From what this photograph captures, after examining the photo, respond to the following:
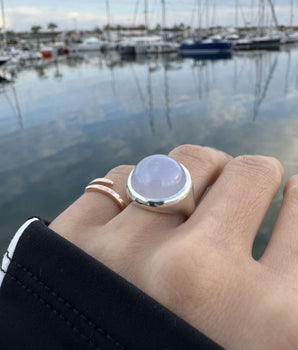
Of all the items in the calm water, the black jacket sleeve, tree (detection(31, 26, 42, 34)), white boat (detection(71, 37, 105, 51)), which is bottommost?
the calm water

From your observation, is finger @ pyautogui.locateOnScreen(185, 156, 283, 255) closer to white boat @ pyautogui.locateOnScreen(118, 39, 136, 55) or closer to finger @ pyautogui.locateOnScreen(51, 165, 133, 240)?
finger @ pyautogui.locateOnScreen(51, 165, 133, 240)

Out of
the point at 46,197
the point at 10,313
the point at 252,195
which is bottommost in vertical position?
the point at 46,197

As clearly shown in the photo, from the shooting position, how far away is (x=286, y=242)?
441mm

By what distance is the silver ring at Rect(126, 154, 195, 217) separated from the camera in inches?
18.7

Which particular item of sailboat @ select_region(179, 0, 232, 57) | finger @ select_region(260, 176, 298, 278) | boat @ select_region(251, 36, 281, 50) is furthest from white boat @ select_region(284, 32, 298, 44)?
finger @ select_region(260, 176, 298, 278)

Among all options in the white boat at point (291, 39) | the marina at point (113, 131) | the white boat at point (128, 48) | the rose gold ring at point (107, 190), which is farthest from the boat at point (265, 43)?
the rose gold ring at point (107, 190)

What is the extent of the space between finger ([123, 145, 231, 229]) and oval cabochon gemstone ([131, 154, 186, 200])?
0.12ft

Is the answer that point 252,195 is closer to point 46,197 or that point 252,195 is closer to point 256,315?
point 256,315

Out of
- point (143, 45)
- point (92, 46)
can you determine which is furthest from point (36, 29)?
point (143, 45)

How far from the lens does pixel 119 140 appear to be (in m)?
5.49

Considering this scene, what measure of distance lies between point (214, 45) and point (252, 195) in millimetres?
32011

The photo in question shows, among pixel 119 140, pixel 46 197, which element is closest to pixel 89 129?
pixel 119 140

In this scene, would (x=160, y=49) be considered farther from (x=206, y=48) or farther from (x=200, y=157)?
(x=200, y=157)

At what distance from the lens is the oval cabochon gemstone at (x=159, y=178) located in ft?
1.55
